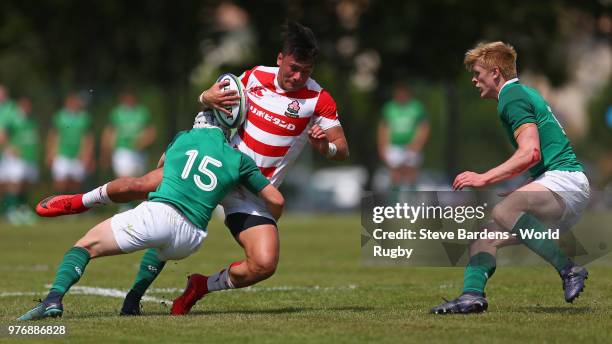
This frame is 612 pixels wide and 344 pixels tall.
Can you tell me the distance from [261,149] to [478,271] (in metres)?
1.72

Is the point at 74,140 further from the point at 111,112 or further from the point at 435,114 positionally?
the point at 435,114

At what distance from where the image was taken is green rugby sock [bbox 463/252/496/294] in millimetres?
8594

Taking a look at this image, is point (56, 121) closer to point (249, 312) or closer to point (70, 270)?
point (249, 312)

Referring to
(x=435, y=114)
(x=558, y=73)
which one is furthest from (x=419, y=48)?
(x=558, y=73)


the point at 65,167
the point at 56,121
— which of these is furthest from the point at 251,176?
the point at 56,121

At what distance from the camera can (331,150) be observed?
891 centimetres

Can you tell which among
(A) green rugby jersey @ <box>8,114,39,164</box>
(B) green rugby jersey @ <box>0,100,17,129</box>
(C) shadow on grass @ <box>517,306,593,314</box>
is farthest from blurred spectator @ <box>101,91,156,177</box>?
(C) shadow on grass @ <box>517,306,593,314</box>

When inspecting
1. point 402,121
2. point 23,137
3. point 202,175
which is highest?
point 402,121

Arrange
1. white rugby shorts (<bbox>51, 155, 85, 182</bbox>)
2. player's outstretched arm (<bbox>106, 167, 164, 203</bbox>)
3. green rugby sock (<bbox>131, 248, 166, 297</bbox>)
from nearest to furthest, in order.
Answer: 1. player's outstretched arm (<bbox>106, 167, 164, 203</bbox>)
2. green rugby sock (<bbox>131, 248, 166, 297</bbox>)
3. white rugby shorts (<bbox>51, 155, 85, 182</bbox>)

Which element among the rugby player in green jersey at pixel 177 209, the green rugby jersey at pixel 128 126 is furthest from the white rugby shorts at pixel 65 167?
the rugby player in green jersey at pixel 177 209

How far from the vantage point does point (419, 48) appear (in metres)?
30.2

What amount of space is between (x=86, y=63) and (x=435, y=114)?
8507mm

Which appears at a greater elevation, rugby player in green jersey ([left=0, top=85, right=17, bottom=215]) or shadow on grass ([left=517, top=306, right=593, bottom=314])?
rugby player in green jersey ([left=0, top=85, right=17, bottom=215])

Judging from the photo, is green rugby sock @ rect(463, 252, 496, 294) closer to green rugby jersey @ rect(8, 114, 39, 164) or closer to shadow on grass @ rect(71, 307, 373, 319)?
shadow on grass @ rect(71, 307, 373, 319)
